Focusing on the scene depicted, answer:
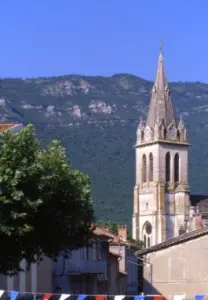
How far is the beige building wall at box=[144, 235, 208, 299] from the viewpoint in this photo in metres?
48.5

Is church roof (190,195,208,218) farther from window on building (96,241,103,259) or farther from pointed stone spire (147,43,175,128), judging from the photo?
window on building (96,241,103,259)

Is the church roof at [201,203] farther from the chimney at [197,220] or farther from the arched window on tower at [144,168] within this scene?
the arched window on tower at [144,168]

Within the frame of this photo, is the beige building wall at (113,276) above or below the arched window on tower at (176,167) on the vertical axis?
below

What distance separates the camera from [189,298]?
48.3 m

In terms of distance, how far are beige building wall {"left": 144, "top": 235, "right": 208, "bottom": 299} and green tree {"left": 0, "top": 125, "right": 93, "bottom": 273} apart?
13.4 m

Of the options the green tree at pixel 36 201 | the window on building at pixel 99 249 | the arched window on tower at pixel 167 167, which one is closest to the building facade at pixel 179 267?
the window on building at pixel 99 249

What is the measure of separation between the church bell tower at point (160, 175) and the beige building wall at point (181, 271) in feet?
246

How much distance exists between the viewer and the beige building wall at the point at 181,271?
1911 inches

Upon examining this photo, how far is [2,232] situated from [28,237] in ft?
5.77

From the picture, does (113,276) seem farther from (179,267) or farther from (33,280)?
(33,280)

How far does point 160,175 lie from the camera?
422ft

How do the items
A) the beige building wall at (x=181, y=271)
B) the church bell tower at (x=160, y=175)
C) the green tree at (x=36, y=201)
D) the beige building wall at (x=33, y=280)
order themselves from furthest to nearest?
the church bell tower at (x=160, y=175), the beige building wall at (x=181, y=271), the beige building wall at (x=33, y=280), the green tree at (x=36, y=201)

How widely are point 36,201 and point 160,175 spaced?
9673 cm

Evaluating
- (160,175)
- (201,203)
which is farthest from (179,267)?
(160,175)
